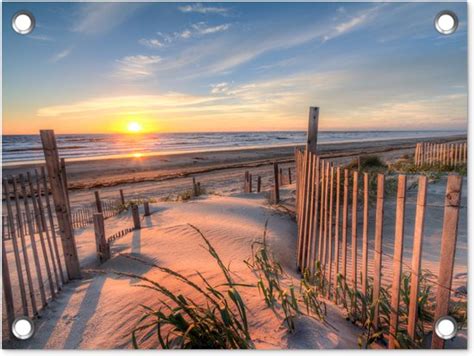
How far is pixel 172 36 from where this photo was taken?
2328mm

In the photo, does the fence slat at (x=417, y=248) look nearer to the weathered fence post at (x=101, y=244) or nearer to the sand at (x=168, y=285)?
the sand at (x=168, y=285)

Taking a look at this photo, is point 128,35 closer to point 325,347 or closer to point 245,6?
point 245,6

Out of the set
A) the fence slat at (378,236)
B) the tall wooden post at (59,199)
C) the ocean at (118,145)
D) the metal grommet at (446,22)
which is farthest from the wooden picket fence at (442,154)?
the tall wooden post at (59,199)

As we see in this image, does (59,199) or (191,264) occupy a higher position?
(59,199)

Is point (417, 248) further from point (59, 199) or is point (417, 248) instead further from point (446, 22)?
point (59, 199)

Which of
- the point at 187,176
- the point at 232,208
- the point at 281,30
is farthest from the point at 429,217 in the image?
the point at 187,176

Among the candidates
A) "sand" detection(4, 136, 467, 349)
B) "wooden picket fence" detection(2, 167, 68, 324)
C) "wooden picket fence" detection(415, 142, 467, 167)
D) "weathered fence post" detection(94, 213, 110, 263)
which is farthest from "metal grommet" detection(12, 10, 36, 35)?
"wooden picket fence" detection(415, 142, 467, 167)

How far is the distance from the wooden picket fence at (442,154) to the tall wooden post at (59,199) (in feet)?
32.9

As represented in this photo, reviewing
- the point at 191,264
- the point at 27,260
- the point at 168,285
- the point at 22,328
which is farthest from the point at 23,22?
the point at 191,264

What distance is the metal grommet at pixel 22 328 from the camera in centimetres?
194

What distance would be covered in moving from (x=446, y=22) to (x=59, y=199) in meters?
3.48

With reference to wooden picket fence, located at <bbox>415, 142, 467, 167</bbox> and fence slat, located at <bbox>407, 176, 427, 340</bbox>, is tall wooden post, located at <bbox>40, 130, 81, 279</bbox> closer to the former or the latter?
fence slat, located at <bbox>407, 176, 427, 340</bbox>

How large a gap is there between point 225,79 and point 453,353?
8.19 ft

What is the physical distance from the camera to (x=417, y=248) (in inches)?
67.7
